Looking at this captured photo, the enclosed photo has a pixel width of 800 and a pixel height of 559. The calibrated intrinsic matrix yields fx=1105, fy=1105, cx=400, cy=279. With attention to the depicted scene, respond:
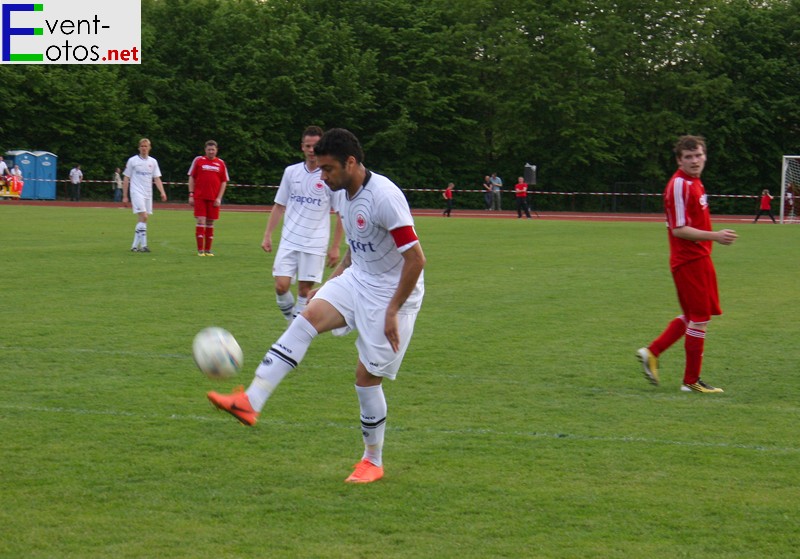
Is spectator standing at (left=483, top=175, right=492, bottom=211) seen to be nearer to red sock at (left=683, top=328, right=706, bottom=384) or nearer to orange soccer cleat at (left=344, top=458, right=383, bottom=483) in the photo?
red sock at (left=683, top=328, right=706, bottom=384)

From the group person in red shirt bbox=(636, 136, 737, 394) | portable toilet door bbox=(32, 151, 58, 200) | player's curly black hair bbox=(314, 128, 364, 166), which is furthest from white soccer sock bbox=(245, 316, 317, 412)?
portable toilet door bbox=(32, 151, 58, 200)

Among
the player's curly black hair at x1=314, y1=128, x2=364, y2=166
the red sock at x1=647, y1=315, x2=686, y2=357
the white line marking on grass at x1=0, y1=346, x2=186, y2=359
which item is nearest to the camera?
the player's curly black hair at x1=314, y1=128, x2=364, y2=166

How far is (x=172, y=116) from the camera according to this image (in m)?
53.6

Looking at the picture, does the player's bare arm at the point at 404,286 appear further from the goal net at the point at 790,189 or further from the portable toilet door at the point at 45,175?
the portable toilet door at the point at 45,175

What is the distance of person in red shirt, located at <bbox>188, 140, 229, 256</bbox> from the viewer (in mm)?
19469

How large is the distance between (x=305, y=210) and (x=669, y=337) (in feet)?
12.0

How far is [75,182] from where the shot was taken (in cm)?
4875

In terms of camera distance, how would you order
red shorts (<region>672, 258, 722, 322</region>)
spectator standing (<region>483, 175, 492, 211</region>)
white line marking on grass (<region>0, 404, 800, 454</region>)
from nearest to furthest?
white line marking on grass (<region>0, 404, 800, 454</region>), red shorts (<region>672, 258, 722, 322</region>), spectator standing (<region>483, 175, 492, 211</region>)

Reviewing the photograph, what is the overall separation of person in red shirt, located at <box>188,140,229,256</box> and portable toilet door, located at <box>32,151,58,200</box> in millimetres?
31759

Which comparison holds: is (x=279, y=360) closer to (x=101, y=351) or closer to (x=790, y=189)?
(x=101, y=351)

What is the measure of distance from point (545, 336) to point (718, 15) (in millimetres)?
48254

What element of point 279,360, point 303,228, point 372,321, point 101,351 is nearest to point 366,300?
point 372,321

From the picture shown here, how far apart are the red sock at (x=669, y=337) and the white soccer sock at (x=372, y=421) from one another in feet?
10.7

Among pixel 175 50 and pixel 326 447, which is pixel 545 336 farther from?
pixel 175 50
